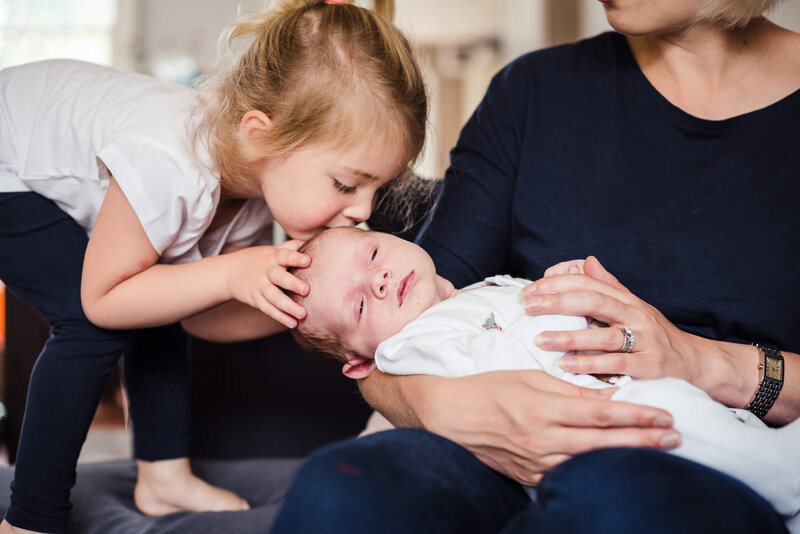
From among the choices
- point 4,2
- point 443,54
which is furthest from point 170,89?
point 443,54

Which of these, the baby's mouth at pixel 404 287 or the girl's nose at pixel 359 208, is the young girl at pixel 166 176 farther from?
the baby's mouth at pixel 404 287

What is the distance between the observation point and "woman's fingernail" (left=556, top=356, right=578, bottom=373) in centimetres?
99

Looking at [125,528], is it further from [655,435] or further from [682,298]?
[682,298]

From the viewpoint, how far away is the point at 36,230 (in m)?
1.41

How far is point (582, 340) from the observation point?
998 millimetres

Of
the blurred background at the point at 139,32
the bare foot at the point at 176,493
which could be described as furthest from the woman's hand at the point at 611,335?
the blurred background at the point at 139,32

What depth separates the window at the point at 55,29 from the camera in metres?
4.61

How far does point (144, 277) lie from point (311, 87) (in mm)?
483

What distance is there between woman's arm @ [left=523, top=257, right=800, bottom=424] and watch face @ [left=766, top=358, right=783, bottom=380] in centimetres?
1

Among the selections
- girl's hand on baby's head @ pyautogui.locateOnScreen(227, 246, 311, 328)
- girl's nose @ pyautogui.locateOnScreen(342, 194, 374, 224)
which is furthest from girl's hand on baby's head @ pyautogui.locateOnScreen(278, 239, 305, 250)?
girl's nose @ pyautogui.locateOnScreen(342, 194, 374, 224)

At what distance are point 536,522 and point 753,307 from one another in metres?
0.69

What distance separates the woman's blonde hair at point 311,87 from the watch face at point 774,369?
30.2 inches

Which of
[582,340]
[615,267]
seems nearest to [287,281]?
[582,340]

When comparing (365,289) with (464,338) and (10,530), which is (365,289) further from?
(10,530)
